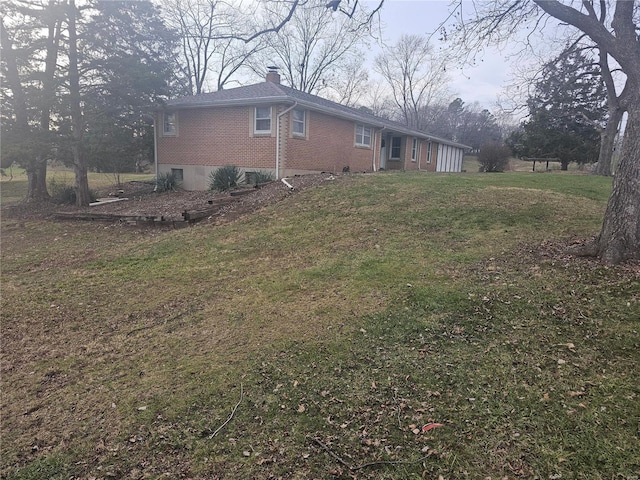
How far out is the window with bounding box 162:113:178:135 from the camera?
1667cm

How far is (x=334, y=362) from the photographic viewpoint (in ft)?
11.9

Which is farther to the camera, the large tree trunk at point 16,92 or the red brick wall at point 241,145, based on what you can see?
the red brick wall at point 241,145

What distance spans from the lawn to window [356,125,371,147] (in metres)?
12.8

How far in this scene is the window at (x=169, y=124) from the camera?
16672 millimetres

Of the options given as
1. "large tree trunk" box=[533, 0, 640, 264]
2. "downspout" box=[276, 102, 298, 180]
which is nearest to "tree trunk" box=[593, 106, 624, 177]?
"downspout" box=[276, 102, 298, 180]

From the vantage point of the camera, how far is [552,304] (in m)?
4.27

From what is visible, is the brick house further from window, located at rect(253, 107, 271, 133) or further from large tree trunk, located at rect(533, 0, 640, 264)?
large tree trunk, located at rect(533, 0, 640, 264)

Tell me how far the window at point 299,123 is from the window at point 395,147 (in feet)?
35.6

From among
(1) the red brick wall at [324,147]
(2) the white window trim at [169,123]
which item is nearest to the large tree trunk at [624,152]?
(1) the red brick wall at [324,147]

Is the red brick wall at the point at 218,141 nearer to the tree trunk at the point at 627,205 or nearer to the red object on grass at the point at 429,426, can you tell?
the tree trunk at the point at 627,205

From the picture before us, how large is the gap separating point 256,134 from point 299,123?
166cm

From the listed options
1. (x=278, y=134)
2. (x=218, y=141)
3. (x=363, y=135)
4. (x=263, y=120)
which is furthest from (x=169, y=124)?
(x=363, y=135)

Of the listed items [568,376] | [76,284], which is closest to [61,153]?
[76,284]

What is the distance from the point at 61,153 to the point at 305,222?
10444mm
